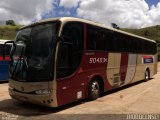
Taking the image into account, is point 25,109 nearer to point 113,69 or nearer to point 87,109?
point 87,109

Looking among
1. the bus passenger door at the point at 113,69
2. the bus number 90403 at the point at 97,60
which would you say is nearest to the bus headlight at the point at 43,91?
the bus number 90403 at the point at 97,60

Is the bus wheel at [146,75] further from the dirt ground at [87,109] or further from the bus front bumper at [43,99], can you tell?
the bus front bumper at [43,99]

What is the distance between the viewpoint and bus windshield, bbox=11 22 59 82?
988 cm

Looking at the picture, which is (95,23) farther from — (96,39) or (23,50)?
(23,50)

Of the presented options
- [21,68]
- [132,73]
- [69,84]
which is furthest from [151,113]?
[132,73]

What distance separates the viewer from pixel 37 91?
9.97 meters

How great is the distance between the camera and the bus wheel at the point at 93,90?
39.9 feet

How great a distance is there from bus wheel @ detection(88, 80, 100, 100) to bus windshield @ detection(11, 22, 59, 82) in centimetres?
282

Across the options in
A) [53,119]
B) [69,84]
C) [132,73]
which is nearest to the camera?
[53,119]

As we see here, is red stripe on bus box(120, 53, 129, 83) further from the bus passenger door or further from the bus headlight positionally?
the bus headlight

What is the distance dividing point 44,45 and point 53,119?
2456mm

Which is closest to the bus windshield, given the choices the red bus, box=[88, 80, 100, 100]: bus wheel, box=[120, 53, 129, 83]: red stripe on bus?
the red bus

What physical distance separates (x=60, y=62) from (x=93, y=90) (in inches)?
113

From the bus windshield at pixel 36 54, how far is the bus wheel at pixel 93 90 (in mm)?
2818
